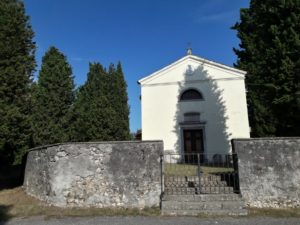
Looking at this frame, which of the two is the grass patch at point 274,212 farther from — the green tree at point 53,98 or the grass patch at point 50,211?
the green tree at point 53,98

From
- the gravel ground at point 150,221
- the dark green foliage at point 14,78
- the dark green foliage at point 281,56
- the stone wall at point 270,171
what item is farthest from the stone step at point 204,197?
the dark green foliage at point 14,78

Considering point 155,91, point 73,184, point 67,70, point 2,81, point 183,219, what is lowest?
point 183,219

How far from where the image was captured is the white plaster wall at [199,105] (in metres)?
16.9

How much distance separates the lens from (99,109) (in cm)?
1884

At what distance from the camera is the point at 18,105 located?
1172cm

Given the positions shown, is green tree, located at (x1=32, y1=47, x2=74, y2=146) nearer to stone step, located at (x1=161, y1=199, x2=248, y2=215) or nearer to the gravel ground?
the gravel ground

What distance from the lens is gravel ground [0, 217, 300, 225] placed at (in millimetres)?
6289

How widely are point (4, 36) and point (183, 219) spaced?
11063mm

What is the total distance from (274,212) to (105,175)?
495cm

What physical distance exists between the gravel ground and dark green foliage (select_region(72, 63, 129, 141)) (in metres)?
10.2

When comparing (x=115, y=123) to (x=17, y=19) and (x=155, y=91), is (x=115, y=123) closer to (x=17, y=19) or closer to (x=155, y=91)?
(x=155, y=91)

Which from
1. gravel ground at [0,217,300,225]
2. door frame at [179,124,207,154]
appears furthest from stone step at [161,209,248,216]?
door frame at [179,124,207,154]

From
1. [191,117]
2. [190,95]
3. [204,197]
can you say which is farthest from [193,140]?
[204,197]

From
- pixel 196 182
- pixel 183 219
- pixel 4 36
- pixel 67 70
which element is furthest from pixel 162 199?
pixel 67 70
